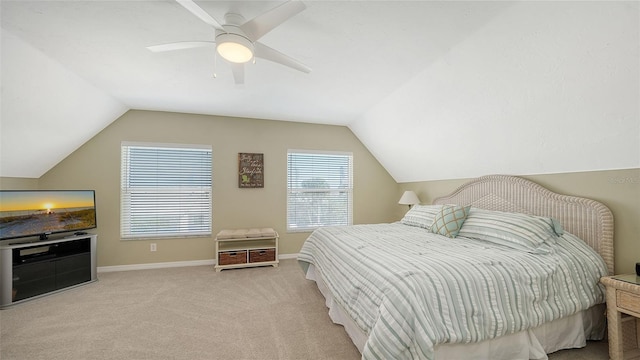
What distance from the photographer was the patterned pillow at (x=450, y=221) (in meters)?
2.71

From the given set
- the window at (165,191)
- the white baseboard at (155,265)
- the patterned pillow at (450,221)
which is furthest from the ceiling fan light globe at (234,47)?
the white baseboard at (155,265)

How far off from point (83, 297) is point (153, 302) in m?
0.88

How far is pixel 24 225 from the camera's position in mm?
2887

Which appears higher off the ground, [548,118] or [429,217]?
[548,118]

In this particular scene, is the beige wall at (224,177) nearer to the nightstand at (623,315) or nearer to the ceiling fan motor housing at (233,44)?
the nightstand at (623,315)

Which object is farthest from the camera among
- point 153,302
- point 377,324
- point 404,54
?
point 153,302

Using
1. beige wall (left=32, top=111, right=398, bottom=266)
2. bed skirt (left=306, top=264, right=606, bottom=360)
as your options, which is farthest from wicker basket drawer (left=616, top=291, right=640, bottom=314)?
beige wall (left=32, top=111, right=398, bottom=266)

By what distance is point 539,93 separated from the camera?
2070mm

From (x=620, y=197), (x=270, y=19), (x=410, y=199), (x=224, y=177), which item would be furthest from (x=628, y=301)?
(x=224, y=177)

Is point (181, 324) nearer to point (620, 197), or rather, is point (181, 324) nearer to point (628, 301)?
point (628, 301)

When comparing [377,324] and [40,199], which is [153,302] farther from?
[377,324]

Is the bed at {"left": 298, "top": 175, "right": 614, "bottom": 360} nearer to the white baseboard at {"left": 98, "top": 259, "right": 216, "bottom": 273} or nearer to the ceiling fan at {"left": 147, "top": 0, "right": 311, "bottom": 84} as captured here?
the ceiling fan at {"left": 147, "top": 0, "right": 311, "bottom": 84}

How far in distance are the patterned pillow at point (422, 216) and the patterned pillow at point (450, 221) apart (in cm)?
23

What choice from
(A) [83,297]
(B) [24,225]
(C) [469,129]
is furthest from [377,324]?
(B) [24,225]
